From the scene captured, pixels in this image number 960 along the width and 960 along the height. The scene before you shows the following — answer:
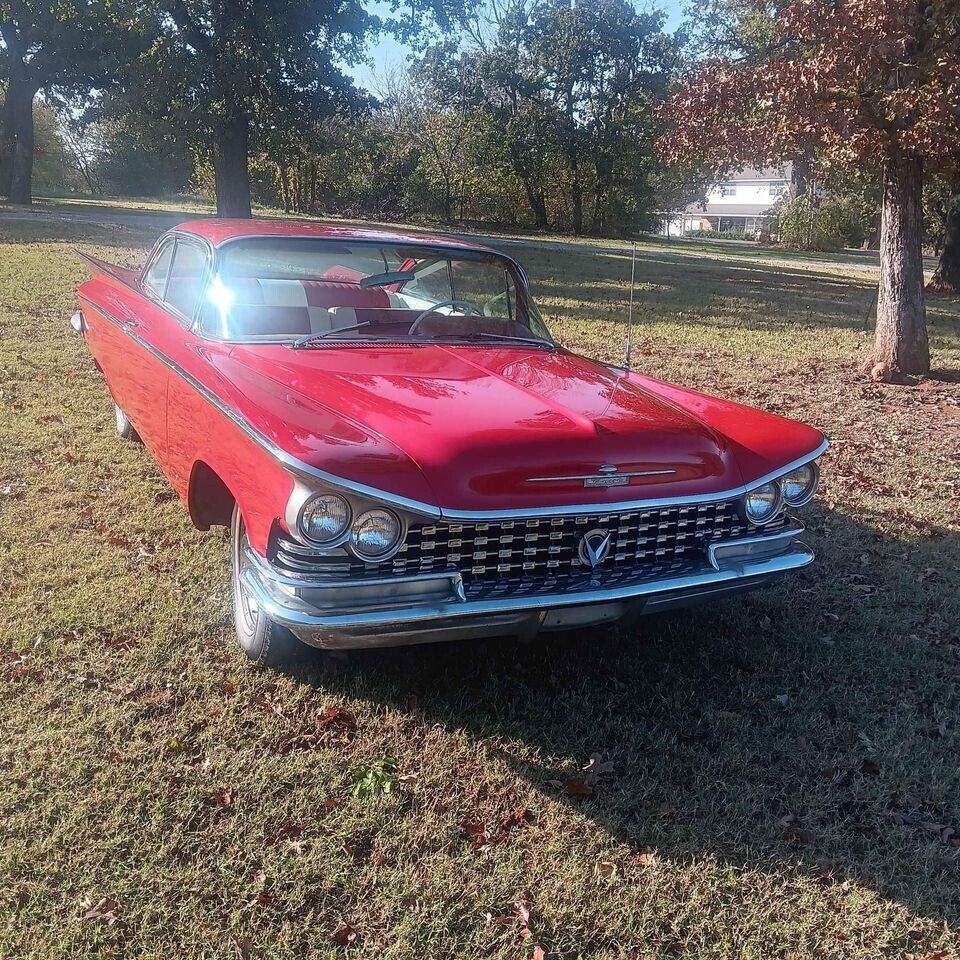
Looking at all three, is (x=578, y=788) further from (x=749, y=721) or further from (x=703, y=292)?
(x=703, y=292)

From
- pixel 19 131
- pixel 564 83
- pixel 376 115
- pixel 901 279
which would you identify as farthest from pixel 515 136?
pixel 901 279

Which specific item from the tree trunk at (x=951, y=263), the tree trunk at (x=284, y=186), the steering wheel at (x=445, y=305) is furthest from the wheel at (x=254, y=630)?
the tree trunk at (x=284, y=186)

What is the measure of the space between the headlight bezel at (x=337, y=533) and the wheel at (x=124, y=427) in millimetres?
3457

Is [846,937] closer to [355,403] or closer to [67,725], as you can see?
[355,403]

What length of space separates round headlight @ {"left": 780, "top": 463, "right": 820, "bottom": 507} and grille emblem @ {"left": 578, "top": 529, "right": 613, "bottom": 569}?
2.92ft

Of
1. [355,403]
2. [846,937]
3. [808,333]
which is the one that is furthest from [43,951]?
[808,333]

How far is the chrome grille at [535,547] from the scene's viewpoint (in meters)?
2.69

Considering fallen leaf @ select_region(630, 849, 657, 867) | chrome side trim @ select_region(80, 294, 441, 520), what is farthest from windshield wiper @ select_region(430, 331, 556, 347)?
fallen leaf @ select_region(630, 849, 657, 867)

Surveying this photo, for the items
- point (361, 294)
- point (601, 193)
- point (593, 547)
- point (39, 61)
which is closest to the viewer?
point (593, 547)

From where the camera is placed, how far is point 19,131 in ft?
89.5

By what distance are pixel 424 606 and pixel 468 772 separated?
2.10 ft

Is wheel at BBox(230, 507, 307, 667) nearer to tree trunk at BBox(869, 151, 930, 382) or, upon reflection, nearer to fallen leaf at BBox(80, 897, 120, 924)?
fallen leaf at BBox(80, 897, 120, 924)

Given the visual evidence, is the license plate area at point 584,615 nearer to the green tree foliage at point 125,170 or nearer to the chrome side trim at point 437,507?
the chrome side trim at point 437,507

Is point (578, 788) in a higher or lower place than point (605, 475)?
lower
